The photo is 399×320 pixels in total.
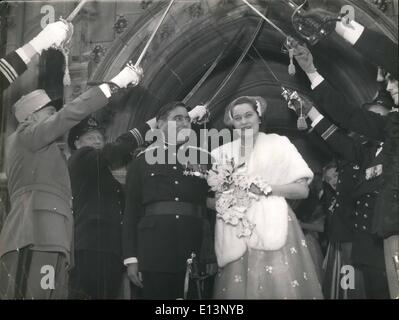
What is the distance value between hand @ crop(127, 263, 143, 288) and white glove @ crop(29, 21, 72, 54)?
194cm

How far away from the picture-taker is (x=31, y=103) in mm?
6898

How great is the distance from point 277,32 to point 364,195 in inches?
60.0

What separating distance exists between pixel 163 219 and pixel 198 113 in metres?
0.95

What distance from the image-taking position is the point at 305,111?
6742 millimetres

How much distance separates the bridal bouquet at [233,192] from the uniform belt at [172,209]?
0.20 meters

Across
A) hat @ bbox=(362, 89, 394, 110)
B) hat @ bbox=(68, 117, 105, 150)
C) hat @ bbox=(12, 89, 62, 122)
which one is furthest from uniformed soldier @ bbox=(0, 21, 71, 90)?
hat @ bbox=(362, 89, 394, 110)

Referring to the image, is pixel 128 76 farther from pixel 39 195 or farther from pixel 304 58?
pixel 304 58

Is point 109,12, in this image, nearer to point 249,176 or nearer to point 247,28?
point 247,28

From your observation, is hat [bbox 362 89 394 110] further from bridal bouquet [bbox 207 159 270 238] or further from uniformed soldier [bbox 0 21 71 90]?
uniformed soldier [bbox 0 21 71 90]

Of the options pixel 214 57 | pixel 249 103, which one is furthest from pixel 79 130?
pixel 249 103

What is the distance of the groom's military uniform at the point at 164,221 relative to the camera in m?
6.36

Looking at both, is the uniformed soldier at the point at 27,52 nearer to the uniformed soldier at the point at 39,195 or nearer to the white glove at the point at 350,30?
the uniformed soldier at the point at 39,195
